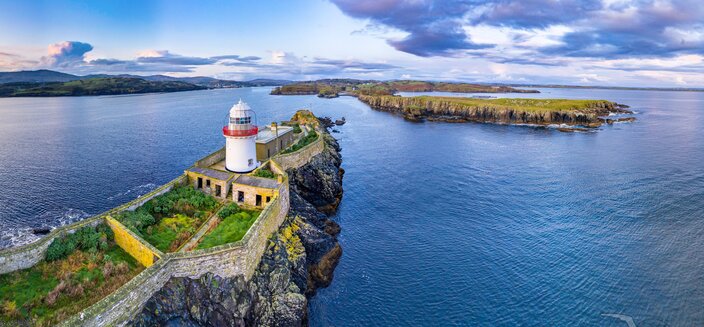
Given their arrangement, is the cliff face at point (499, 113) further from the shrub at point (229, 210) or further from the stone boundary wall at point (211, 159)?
the shrub at point (229, 210)

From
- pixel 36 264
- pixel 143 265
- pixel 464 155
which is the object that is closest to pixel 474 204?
pixel 464 155

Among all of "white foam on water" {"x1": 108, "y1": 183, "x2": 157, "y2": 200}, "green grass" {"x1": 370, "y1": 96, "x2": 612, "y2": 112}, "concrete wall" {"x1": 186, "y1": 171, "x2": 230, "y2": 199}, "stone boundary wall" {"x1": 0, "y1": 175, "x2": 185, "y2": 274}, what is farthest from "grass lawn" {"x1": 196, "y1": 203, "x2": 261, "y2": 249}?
"green grass" {"x1": 370, "y1": 96, "x2": 612, "y2": 112}

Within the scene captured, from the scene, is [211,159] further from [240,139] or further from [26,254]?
[26,254]

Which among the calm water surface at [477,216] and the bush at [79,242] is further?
the calm water surface at [477,216]

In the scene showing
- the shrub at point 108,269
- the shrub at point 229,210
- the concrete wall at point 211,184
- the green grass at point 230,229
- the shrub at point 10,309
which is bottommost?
the shrub at point 10,309

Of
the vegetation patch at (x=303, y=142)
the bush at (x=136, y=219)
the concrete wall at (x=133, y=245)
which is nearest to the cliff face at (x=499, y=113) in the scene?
the vegetation patch at (x=303, y=142)

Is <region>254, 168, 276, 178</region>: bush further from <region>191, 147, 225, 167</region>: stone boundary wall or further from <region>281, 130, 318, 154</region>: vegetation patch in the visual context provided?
<region>281, 130, 318, 154</region>: vegetation patch
